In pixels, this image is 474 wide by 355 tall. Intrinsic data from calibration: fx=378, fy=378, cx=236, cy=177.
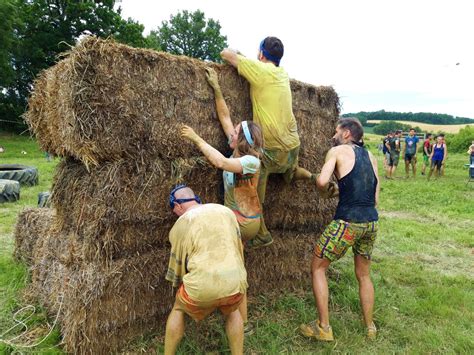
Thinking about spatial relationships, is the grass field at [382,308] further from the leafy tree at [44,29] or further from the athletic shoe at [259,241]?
the leafy tree at [44,29]

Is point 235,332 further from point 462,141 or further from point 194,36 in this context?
point 194,36

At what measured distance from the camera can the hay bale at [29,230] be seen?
465 centimetres

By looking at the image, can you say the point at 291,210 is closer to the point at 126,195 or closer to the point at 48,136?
the point at 126,195

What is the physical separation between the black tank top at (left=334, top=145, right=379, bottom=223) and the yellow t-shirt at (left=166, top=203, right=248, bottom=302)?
56.0 inches

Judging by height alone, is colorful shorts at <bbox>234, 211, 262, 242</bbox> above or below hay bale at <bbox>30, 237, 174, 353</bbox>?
above

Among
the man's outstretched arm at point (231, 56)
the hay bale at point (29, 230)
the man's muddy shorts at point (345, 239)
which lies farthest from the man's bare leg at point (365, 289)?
the hay bale at point (29, 230)

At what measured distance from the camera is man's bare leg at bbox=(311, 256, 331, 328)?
387cm

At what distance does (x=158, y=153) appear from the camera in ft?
11.8

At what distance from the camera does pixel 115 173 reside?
3297 mm

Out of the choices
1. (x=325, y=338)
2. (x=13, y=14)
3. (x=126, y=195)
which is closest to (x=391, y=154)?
(x=325, y=338)

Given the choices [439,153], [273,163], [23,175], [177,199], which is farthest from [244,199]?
[439,153]

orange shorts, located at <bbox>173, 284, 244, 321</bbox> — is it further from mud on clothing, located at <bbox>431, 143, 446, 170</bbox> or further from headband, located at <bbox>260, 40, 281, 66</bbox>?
mud on clothing, located at <bbox>431, 143, 446, 170</bbox>

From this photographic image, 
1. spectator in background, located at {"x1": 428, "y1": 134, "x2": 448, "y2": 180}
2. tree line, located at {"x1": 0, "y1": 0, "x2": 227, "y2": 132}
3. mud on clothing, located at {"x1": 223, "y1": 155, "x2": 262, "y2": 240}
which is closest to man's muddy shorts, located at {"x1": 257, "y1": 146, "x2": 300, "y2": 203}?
mud on clothing, located at {"x1": 223, "y1": 155, "x2": 262, "y2": 240}

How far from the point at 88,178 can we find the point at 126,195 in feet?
1.17
